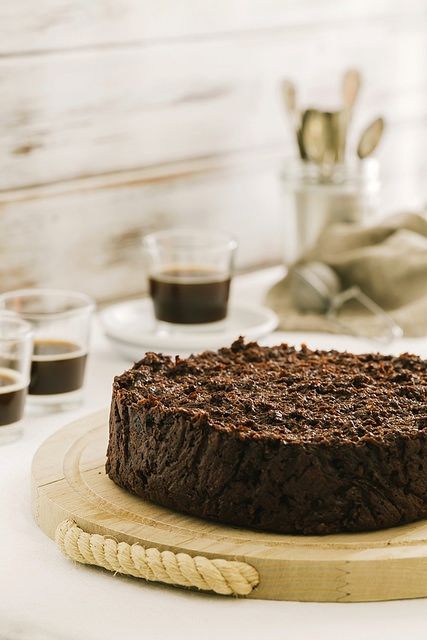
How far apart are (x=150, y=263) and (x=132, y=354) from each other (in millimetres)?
240

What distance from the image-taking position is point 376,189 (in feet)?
9.41

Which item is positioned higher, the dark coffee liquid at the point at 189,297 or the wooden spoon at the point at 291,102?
the wooden spoon at the point at 291,102

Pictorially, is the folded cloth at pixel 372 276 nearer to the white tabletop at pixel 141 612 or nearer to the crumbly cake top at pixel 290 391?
the crumbly cake top at pixel 290 391

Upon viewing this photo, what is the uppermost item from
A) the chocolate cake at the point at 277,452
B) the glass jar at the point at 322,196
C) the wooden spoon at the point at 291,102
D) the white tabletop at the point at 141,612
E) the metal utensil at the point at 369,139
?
the wooden spoon at the point at 291,102

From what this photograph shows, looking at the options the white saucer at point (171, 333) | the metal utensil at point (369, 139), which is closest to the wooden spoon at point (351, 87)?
the metal utensil at point (369, 139)

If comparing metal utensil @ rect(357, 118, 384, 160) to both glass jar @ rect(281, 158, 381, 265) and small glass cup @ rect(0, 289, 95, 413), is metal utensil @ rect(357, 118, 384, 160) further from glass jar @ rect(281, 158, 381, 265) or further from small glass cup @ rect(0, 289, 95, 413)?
small glass cup @ rect(0, 289, 95, 413)

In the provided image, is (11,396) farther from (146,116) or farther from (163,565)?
(146,116)

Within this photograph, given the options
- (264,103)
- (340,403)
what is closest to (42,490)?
(340,403)

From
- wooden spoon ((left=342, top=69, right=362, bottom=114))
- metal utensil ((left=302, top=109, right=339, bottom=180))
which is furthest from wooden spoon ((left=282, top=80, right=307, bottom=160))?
wooden spoon ((left=342, top=69, right=362, bottom=114))

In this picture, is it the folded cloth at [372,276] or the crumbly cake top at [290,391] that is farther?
the folded cloth at [372,276]

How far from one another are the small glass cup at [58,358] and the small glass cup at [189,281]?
322 mm

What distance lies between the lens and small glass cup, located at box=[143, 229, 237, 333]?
2.40 meters

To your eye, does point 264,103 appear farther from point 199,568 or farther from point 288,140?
point 199,568

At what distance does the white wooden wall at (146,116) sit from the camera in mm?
2527
